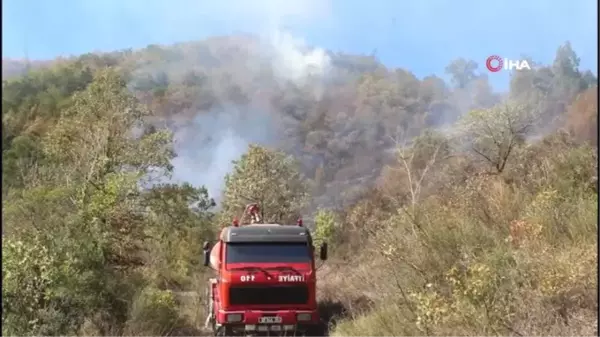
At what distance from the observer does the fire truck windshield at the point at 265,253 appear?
13328 mm

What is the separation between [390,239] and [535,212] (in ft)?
6.90

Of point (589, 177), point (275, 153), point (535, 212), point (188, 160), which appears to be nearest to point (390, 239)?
point (535, 212)

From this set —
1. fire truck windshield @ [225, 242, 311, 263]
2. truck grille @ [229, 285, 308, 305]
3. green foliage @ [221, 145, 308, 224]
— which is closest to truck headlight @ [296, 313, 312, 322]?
truck grille @ [229, 285, 308, 305]

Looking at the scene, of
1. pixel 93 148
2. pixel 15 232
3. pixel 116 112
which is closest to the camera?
pixel 15 232

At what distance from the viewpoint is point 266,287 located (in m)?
13.1

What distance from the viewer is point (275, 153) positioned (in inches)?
1334

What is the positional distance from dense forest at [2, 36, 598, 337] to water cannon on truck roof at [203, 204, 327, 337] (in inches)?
34.1

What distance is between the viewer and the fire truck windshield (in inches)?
525

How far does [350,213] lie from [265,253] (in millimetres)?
19597

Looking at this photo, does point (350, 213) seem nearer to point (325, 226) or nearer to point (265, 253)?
point (325, 226)

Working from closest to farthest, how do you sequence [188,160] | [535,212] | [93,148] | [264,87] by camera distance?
[535,212]
[93,148]
[188,160]
[264,87]

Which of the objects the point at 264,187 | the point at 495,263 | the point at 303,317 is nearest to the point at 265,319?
the point at 303,317

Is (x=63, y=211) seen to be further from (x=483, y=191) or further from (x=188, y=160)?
(x=188, y=160)

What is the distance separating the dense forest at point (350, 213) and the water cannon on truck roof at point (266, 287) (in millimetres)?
867
